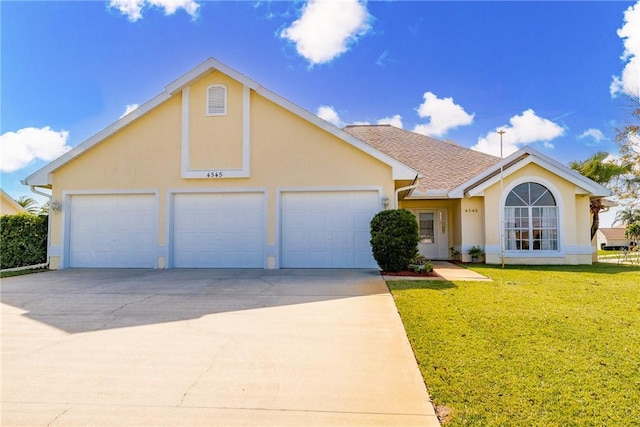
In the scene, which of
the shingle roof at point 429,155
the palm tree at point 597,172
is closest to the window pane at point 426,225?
the shingle roof at point 429,155

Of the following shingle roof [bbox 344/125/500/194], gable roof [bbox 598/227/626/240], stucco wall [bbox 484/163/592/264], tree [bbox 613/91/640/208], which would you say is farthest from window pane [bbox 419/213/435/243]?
gable roof [bbox 598/227/626/240]

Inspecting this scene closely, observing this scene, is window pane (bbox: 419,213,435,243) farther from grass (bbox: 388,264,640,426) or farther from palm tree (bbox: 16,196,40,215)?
palm tree (bbox: 16,196,40,215)

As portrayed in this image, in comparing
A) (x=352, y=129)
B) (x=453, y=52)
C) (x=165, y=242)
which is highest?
(x=453, y=52)

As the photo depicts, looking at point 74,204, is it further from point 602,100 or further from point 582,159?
point 602,100

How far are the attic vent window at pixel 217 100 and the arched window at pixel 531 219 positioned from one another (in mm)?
11031

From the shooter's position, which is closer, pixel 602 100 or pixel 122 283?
pixel 122 283

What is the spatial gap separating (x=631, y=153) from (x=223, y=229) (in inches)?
1029

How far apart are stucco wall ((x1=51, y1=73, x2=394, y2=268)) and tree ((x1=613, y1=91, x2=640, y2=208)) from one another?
19913mm

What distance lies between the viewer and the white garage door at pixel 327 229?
37.4 ft

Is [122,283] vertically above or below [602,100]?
below

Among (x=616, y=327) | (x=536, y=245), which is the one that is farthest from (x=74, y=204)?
(x=536, y=245)

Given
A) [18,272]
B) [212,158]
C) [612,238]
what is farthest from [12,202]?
[612,238]

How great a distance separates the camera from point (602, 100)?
19203 mm

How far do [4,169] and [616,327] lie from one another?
19289 millimetres
